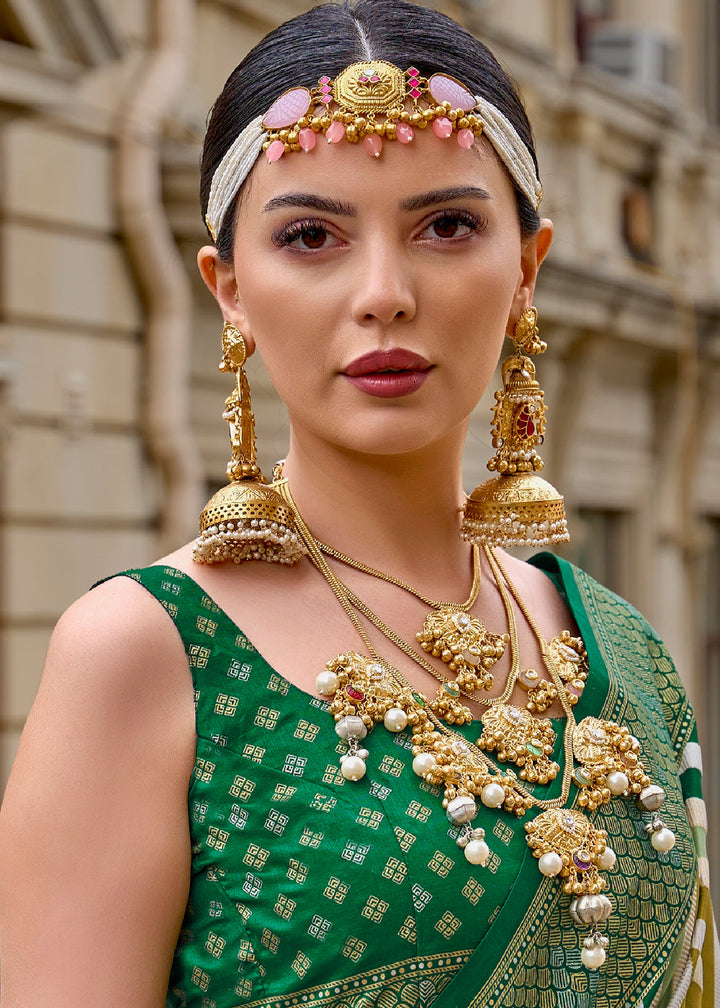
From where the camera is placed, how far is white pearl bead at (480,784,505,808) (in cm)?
157

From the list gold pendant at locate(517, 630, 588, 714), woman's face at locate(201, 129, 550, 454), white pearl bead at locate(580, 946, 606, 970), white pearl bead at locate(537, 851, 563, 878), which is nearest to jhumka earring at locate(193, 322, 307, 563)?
woman's face at locate(201, 129, 550, 454)

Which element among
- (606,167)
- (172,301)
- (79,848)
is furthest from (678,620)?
(79,848)

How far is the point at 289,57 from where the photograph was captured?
1.65 m

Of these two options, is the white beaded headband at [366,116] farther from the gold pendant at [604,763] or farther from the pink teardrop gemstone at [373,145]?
the gold pendant at [604,763]

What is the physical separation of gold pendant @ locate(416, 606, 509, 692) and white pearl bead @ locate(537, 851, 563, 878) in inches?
8.9

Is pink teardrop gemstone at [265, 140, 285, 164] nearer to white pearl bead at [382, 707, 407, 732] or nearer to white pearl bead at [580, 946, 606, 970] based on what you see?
white pearl bead at [382, 707, 407, 732]

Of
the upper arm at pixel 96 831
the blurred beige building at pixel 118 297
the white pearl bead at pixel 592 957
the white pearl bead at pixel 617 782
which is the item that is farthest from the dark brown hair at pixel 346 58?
the blurred beige building at pixel 118 297

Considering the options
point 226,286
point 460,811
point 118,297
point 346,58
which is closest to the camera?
point 460,811

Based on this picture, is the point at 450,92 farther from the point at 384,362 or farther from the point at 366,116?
the point at 384,362

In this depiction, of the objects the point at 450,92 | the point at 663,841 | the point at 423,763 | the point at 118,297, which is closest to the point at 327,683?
the point at 423,763

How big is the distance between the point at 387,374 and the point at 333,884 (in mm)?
550

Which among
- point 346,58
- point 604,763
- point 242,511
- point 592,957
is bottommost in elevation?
point 592,957

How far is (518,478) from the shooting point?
6.03 ft

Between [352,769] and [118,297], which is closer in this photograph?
[352,769]
